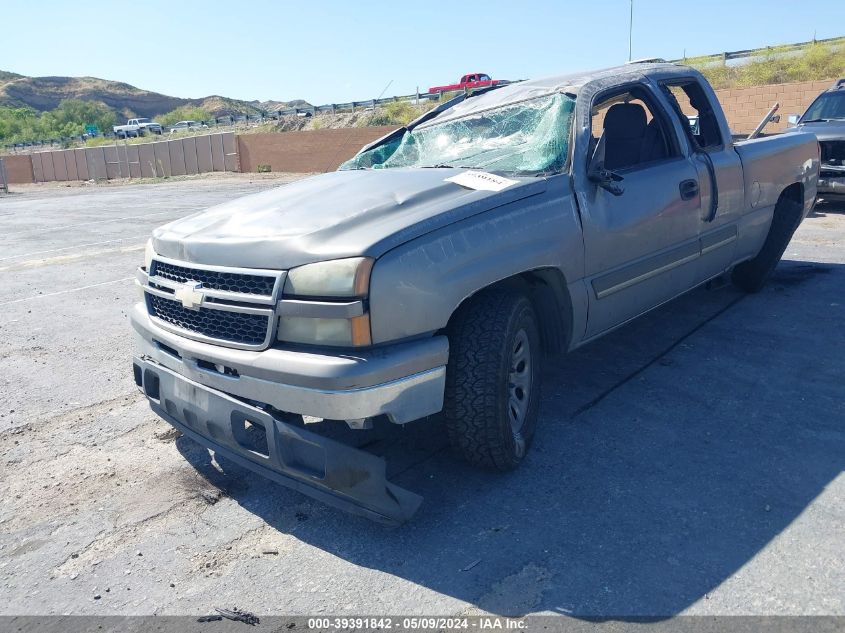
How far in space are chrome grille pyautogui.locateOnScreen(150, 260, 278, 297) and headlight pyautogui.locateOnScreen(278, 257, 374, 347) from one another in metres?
0.13

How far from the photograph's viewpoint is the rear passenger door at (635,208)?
148 inches

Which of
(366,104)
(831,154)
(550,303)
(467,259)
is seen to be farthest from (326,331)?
(366,104)

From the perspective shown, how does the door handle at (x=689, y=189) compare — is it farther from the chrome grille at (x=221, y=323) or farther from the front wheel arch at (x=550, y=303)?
the chrome grille at (x=221, y=323)

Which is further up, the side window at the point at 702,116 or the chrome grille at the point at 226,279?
the side window at the point at 702,116

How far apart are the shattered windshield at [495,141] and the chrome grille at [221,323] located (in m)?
1.59

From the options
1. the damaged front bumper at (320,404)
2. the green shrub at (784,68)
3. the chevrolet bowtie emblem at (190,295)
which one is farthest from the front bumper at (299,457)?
the green shrub at (784,68)

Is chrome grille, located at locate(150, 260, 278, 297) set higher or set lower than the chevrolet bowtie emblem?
higher

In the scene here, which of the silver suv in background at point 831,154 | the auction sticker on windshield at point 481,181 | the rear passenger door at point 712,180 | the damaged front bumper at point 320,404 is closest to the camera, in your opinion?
the damaged front bumper at point 320,404

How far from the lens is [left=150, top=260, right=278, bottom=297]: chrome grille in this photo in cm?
290

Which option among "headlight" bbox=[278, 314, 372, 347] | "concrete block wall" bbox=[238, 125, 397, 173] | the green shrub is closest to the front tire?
"headlight" bbox=[278, 314, 372, 347]

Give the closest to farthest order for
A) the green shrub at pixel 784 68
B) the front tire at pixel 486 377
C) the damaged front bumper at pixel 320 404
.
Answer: the damaged front bumper at pixel 320 404, the front tire at pixel 486 377, the green shrub at pixel 784 68

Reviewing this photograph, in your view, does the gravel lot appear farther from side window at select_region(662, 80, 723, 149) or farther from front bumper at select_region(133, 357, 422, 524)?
side window at select_region(662, 80, 723, 149)

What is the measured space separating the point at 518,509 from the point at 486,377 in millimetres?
584

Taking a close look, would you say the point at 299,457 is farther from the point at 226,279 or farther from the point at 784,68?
the point at 784,68
